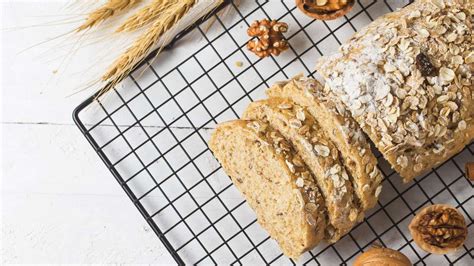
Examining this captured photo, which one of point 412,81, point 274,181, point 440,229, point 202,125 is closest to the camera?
point 412,81

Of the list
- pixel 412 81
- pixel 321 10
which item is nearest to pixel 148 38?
pixel 321 10

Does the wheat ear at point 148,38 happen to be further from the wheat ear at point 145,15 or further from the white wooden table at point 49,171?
the white wooden table at point 49,171

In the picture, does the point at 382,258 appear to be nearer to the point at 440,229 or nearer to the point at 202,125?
the point at 440,229

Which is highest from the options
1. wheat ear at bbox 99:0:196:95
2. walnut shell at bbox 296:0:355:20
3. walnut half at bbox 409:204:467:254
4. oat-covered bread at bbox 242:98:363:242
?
wheat ear at bbox 99:0:196:95

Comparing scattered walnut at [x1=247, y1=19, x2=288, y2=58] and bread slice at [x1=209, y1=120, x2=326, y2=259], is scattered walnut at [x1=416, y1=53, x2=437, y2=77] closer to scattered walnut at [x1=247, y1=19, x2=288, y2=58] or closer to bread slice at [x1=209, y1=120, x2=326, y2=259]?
bread slice at [x1=209, y1=120, x2=326, y2=259]

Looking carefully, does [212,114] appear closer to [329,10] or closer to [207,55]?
[207,55]

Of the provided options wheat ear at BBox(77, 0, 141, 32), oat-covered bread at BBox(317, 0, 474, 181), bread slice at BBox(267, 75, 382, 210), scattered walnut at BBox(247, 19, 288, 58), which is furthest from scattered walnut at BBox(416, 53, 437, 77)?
wheat ear at BBox(77, 0, 141, 32)
